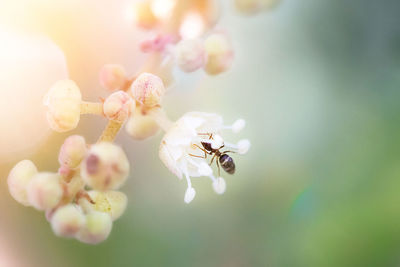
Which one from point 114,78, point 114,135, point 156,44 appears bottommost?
point 114,135

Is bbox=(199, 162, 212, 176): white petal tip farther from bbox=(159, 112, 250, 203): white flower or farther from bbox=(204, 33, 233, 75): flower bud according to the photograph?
bbox=(204, 33, 233, 75): flower bud

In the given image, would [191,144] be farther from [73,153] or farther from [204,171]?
[73,153]

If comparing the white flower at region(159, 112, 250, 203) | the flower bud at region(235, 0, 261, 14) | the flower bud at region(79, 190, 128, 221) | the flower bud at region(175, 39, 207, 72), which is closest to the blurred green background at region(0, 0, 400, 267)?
the flower bud at region(235, 0, 261, 14)

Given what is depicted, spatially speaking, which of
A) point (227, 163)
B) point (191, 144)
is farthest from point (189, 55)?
point (227, 163)

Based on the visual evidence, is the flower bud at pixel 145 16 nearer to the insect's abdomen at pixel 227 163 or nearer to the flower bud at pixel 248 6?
the flower bud at pixel 248 6

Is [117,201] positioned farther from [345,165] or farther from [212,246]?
[345,165]

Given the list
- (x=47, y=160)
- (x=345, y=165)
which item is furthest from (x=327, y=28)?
(x=47, y=160)
